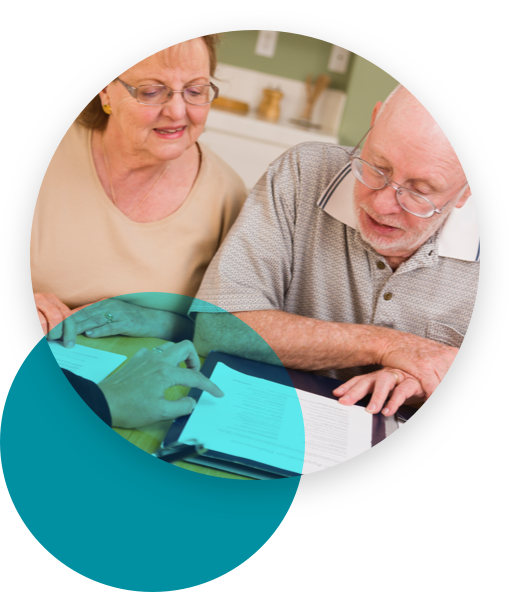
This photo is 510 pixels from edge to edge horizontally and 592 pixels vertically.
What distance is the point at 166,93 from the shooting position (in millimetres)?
1219

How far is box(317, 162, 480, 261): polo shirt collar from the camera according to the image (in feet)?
4.11

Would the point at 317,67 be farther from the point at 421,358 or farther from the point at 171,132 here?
the point at 421,358

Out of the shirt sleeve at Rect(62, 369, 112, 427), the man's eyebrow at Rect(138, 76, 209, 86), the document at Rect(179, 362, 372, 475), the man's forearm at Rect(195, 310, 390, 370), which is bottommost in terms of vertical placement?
the shirt sleeve at Rect(62, 369, 112, 427)

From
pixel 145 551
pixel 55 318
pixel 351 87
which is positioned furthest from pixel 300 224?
pixel 145 551

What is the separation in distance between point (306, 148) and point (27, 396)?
104cm

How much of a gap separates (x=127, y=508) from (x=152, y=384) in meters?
→ 0.36

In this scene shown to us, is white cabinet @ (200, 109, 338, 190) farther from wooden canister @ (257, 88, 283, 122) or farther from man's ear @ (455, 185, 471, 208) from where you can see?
man's ear @ (455, 185, 471, 208)

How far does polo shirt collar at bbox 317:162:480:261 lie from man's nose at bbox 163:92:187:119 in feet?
1.38

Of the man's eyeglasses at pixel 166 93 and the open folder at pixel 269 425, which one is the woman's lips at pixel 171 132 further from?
the open folder at pixel 269 425

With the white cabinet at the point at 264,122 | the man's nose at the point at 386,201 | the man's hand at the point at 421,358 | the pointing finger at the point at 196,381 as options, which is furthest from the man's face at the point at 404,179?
the pointing finger at the point at 196,381

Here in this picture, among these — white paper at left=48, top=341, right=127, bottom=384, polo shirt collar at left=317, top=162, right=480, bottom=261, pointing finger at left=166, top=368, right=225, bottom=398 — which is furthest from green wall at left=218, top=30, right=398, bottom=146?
white paper at left=48, top=341, right=127, bottom=384

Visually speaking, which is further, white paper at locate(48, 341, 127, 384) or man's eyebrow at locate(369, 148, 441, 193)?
white paper at locate(48, 341, 127, 384)

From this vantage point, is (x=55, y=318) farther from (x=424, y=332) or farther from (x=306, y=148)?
(x=424, y=332)
